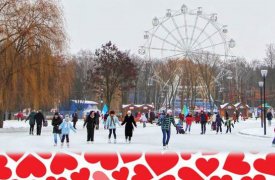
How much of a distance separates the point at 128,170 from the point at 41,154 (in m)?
1.68

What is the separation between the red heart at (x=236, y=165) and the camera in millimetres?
9844

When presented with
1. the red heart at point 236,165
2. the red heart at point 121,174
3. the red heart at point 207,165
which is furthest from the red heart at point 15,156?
the red heart at point 236,165

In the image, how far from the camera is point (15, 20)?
37000 millimetres

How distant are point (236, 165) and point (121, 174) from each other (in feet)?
6.77

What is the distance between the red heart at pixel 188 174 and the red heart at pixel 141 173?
0.55 meters

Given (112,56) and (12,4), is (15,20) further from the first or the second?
(112,56)

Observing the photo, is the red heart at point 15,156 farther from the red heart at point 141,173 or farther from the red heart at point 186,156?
the red heart at point 186,156

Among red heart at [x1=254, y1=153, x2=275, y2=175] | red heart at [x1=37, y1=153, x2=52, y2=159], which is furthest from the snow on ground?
red heart at [x1=37, y1=153, x2=52, y2=159]

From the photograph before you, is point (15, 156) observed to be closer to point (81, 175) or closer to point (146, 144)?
point (81, 175)

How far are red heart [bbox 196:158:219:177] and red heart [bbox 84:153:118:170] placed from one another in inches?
59.7

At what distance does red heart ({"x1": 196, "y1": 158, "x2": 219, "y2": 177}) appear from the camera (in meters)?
9.91

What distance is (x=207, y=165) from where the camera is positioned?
32.8 ft

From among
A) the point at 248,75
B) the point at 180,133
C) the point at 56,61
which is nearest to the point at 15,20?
the point at 56,61

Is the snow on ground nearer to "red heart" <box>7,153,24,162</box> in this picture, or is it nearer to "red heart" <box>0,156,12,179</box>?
"red heart" <box>7,153,24,162</box>
